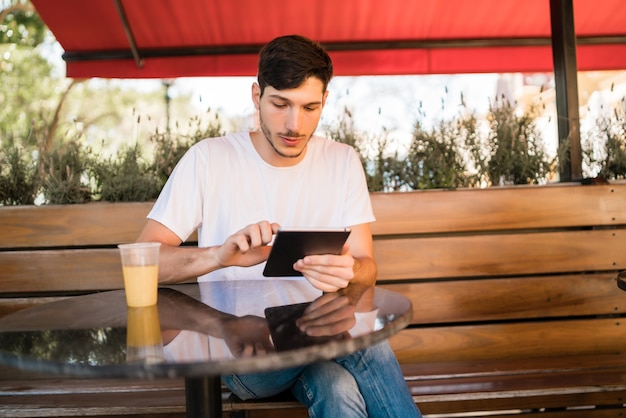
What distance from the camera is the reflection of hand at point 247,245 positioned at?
157 cm

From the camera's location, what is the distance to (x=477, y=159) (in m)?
2.86

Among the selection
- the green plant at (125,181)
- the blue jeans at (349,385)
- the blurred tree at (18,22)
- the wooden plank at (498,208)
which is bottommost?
the blue jeans at (349,385)

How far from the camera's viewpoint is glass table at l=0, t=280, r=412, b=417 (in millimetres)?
1025

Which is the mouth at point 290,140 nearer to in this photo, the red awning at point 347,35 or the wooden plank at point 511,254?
the wooden plank at point 511,254

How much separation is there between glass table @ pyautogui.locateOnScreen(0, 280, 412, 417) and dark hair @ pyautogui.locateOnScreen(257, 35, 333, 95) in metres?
0.68

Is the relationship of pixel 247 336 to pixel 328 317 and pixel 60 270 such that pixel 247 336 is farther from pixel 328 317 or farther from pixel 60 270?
pixel 60 270

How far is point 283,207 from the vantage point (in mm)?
2109

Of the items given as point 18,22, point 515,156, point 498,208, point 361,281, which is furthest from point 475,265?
point 18,22

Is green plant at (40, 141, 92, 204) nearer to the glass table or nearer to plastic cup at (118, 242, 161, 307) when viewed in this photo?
the glass table

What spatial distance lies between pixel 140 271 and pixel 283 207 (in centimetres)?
77

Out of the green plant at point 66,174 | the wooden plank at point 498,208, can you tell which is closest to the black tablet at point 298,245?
the wooden plank at point 498,208

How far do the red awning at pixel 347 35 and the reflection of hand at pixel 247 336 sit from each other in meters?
3.00

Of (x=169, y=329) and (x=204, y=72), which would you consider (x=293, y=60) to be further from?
(x=204, y=72)

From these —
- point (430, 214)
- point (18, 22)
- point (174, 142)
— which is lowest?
point (430, 214)
